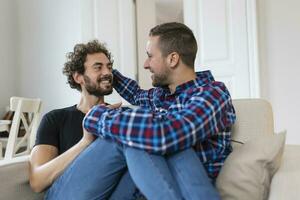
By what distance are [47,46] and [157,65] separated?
286 centimetres

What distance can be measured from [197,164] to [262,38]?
7.00 ft

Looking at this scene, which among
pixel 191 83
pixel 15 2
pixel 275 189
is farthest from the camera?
pixel 15 2

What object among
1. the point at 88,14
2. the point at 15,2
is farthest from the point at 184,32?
the point at 15,2

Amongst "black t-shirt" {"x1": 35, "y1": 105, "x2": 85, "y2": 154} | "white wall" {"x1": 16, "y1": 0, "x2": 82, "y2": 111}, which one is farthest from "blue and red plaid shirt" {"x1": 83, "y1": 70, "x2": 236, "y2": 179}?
"white wall" {"x1": 16, "y1": 0, "x2": 82, "y2": 111}

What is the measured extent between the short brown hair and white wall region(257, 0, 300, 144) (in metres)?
1.66

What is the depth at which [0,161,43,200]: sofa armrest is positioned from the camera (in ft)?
3.52

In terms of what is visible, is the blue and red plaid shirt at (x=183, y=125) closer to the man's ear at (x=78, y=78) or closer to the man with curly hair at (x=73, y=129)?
the man with curly hair at (x=73, y=129)

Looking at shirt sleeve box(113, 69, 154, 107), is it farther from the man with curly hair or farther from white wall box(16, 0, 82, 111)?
white wall box(16, 0, 82, 111)

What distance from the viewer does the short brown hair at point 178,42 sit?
49.4 inches

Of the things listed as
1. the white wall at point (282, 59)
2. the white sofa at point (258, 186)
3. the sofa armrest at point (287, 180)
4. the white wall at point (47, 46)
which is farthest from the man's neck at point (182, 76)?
the white wall at point (47, 46)

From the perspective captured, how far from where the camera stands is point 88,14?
2830mm

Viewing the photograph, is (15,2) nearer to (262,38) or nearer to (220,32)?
(220,32)

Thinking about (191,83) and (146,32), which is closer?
(191,83)

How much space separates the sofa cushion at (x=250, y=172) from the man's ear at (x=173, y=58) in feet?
1.32
